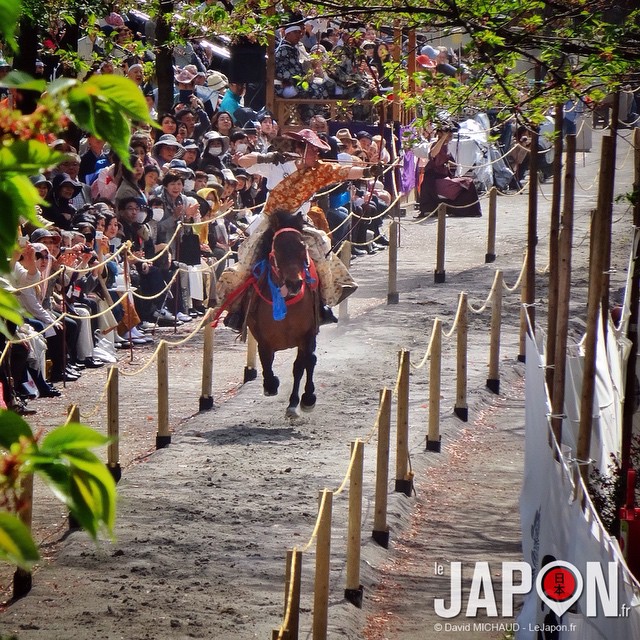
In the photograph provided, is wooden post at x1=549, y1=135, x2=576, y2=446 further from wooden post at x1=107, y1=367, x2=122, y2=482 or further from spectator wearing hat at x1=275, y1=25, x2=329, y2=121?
spectator wearing hat at x1=275, y1=25, x2=329, y2=121

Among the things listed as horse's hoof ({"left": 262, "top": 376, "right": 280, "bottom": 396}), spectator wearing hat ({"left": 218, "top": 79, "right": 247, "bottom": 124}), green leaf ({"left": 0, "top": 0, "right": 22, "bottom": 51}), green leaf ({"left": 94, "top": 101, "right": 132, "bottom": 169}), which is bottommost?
horse's hoof ({"left": 262, "top": 376, "right": 280, "bottom": 396})

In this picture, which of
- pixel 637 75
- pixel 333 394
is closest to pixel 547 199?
pixel 333 394

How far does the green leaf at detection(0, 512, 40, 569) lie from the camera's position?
1.83 metres

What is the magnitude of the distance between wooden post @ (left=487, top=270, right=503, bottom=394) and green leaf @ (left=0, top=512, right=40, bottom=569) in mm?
10468

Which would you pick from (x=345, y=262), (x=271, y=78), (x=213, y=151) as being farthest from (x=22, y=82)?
(x=271, y=78)

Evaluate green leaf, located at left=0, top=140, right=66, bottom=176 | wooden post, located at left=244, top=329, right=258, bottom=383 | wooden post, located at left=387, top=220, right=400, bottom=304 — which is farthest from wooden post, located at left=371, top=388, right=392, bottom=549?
wooden post, located at left=387, top=220, right=400, bottom=304

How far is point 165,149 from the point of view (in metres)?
14.7

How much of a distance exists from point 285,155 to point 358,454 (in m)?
3.96

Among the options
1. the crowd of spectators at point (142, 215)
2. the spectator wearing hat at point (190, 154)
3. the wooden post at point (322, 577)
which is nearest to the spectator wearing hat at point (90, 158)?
the crowd of spectators at point (142, 215)

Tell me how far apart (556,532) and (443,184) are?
46.5ft

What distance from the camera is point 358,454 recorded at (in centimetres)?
720

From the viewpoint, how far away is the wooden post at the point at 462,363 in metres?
11.2

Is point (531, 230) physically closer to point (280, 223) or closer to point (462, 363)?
point (462, 363)

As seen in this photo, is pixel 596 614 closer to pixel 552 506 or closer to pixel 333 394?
pixel 552 506
